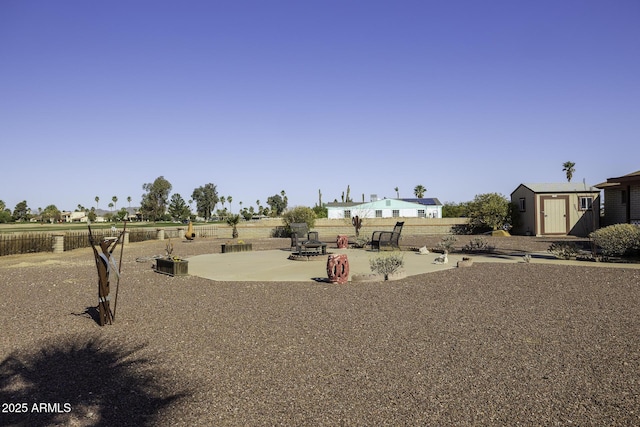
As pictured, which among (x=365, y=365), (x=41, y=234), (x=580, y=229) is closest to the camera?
(x=365, y=365)

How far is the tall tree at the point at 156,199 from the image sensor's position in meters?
101

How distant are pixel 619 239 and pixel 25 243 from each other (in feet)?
83.2

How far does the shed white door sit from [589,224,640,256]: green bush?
13972 mm

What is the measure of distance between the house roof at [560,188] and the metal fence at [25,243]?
27.8m

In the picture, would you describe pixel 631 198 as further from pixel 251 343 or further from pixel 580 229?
pixel 251 343

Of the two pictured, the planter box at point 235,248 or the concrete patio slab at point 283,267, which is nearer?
the concrete patio slab at point 283,267

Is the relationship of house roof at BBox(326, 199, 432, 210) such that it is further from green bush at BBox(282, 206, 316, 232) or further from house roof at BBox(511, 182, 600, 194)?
green bush at BBox(282, 206, 316, 232)

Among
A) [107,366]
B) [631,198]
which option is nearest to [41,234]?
[107,366]

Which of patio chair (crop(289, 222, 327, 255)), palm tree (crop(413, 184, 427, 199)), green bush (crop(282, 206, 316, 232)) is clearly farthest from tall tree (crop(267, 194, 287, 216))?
patio chair (crop(289, 222, 327, 255))

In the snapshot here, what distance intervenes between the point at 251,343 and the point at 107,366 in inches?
67.6

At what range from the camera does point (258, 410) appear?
13.3ft

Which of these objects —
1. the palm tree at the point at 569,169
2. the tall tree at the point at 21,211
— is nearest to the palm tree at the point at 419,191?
the palm tree at the point at 569,169

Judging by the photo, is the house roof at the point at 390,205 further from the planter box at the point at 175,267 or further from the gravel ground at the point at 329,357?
the gravel ground at the point at 329,357

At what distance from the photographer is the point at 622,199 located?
82.9ft
